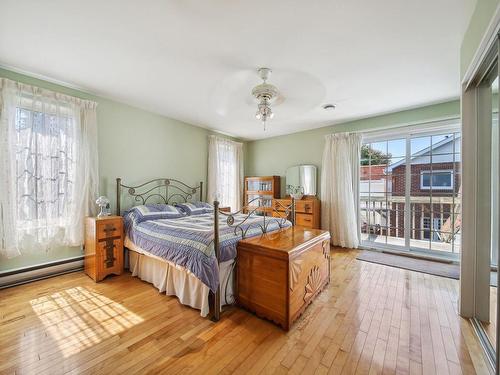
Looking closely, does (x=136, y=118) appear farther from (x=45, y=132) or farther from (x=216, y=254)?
(x=216, y=254)

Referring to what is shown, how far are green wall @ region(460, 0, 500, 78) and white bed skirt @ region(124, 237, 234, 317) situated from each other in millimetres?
2619

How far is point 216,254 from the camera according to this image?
1942 millimetres

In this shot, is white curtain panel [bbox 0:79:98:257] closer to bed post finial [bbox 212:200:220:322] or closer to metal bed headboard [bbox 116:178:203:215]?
metal bed headboard [bbox 116:178:203:215]

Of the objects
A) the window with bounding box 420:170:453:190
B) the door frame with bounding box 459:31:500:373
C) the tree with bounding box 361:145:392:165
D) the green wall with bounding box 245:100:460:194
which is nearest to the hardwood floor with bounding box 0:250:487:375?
the door frame with bounding box 459:31:500:373

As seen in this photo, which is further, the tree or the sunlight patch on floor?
the tree

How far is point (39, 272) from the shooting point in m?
2.67

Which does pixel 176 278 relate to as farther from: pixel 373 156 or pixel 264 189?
pixel 373 156

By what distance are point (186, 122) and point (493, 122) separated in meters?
4.25

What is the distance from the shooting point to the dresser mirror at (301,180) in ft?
15.5

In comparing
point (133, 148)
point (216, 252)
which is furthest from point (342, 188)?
point (133, 148)

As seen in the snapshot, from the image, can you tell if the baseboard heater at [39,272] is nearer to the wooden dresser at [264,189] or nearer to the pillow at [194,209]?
the pillow at [194,209]

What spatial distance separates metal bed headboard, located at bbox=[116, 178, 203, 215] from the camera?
3.50 metres

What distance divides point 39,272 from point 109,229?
946mm

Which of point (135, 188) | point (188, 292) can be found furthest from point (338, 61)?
point (135, 188)
